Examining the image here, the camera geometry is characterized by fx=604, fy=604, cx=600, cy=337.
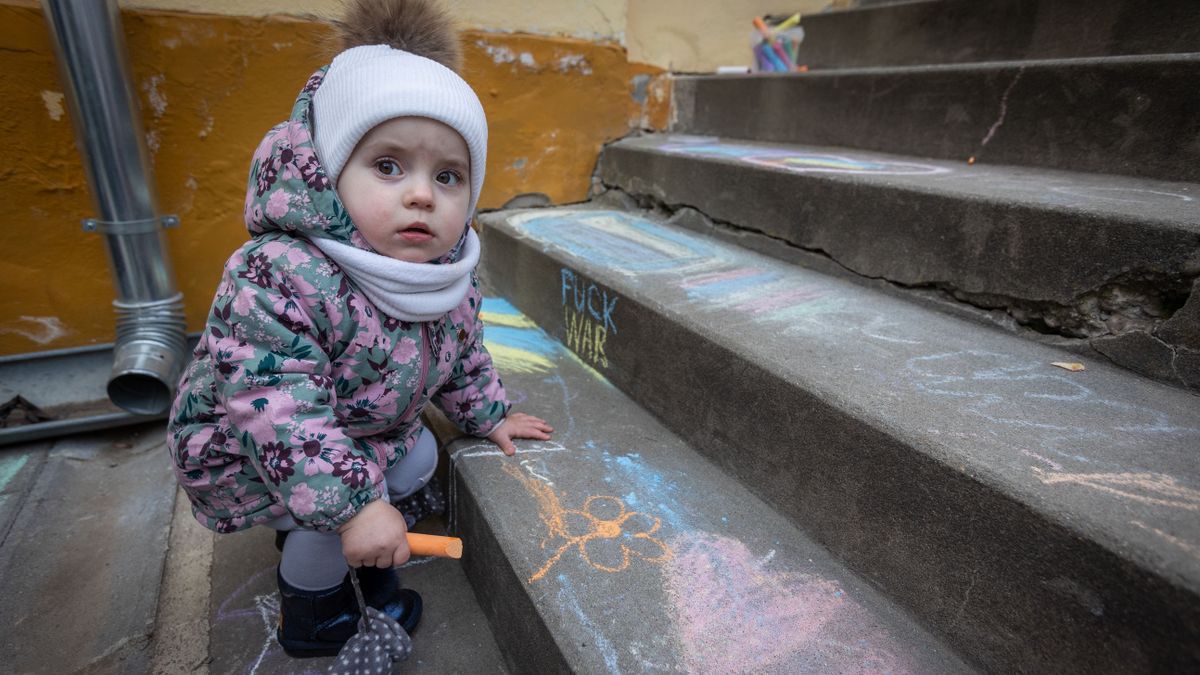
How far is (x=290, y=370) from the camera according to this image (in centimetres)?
109

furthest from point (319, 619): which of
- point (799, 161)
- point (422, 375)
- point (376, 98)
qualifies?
point (799, 161)

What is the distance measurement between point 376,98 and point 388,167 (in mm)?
123

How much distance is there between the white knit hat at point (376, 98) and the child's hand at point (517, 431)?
73 cm

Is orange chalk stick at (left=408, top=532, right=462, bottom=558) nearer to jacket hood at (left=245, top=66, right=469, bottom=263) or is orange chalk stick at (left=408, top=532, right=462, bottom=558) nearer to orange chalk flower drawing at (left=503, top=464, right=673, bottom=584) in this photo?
orange chalk flower drawing at (left=503, top=464, right=673, bottom=584)

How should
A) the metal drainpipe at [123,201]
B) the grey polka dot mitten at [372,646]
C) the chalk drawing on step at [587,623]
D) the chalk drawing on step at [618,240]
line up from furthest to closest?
1. the chalk drawing on step at [618,240]
2. the metal drainpipe at [123,201]
3. the grey polka dot mitten at [372,646]
4. the chalk drawing on step at [587,623]

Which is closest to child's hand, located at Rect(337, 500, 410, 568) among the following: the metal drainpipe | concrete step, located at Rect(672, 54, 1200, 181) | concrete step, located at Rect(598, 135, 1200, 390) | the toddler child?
the toddler child

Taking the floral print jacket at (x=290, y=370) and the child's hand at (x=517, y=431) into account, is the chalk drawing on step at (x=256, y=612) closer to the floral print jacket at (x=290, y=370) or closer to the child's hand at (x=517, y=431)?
the floral print jacket at (x=290, y=370)

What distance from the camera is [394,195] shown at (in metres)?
1.13

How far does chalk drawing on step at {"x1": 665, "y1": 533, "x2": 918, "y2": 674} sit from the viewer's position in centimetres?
100

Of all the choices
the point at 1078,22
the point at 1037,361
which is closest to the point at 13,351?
the point at 1037,361

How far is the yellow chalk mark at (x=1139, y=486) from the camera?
868 mm

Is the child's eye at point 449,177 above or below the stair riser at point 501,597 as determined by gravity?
above

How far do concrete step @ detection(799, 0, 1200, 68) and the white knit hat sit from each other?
7.71ft

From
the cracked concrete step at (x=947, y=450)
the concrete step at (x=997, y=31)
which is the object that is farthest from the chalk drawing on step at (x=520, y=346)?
the concrete step at (x=997, y=31)
